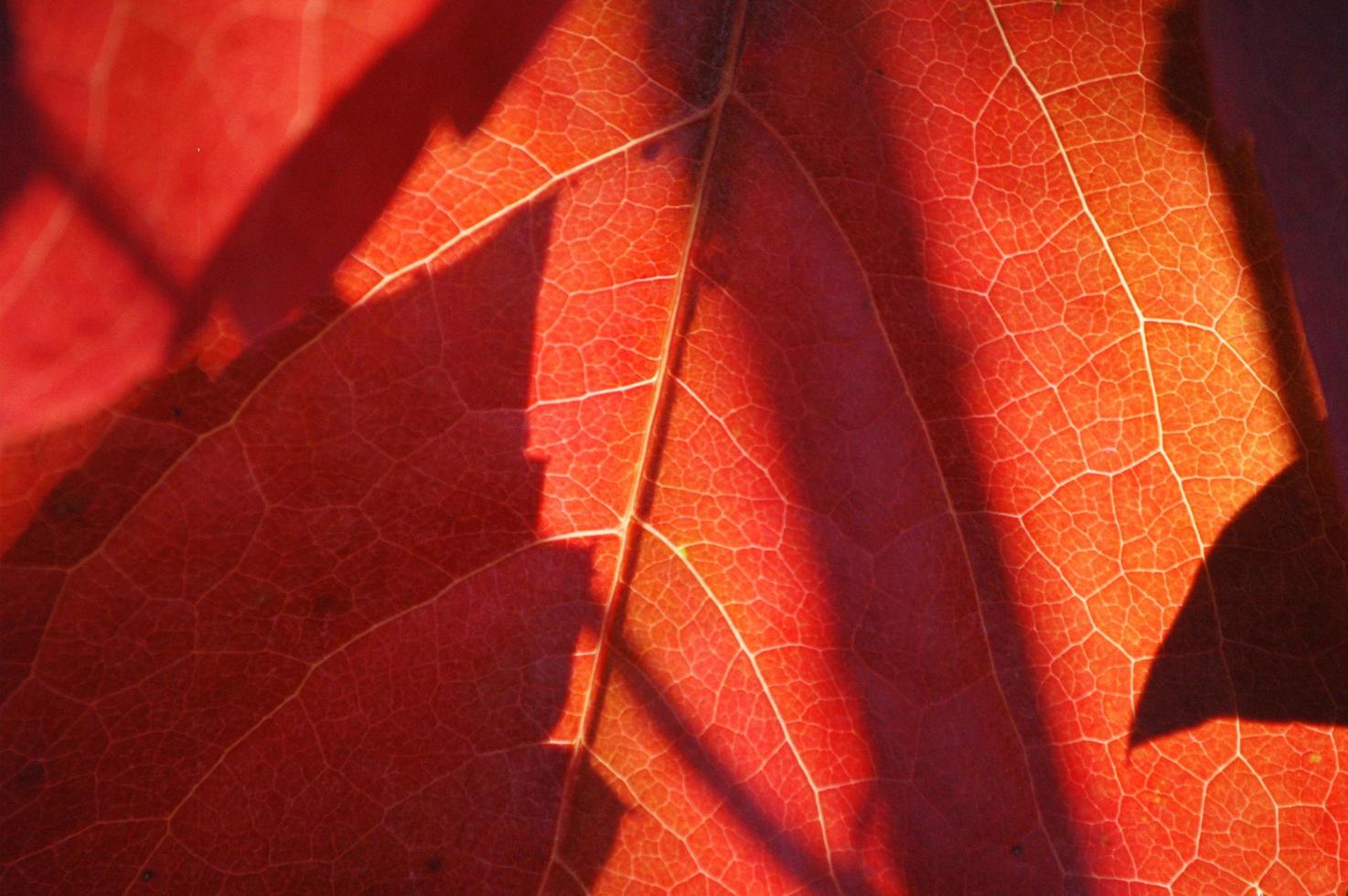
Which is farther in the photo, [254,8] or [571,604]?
[571,604]

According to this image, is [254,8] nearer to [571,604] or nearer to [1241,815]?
[571,604]

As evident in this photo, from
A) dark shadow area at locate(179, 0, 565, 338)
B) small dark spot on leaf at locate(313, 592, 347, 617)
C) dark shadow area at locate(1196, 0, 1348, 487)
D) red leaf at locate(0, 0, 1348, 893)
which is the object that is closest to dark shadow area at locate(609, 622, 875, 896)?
red leaf at locate(0, 0, 1348, 893)

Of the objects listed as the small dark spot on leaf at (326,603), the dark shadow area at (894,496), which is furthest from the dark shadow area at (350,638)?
the dark shadow area at (894,496)

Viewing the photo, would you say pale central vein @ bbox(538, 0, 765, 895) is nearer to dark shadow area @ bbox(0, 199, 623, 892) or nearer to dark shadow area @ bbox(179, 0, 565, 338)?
dark shadow area @ bbox(0, 199, 623, 892)

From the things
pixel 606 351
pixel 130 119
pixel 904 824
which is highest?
pixel 130 119

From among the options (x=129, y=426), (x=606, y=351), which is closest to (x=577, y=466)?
(x=606, y=351)

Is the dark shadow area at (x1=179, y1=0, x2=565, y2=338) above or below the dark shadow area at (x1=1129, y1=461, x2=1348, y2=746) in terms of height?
above

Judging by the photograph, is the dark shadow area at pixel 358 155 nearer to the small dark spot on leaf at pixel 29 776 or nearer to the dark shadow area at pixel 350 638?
the dark shadow area at pixel 350 638
